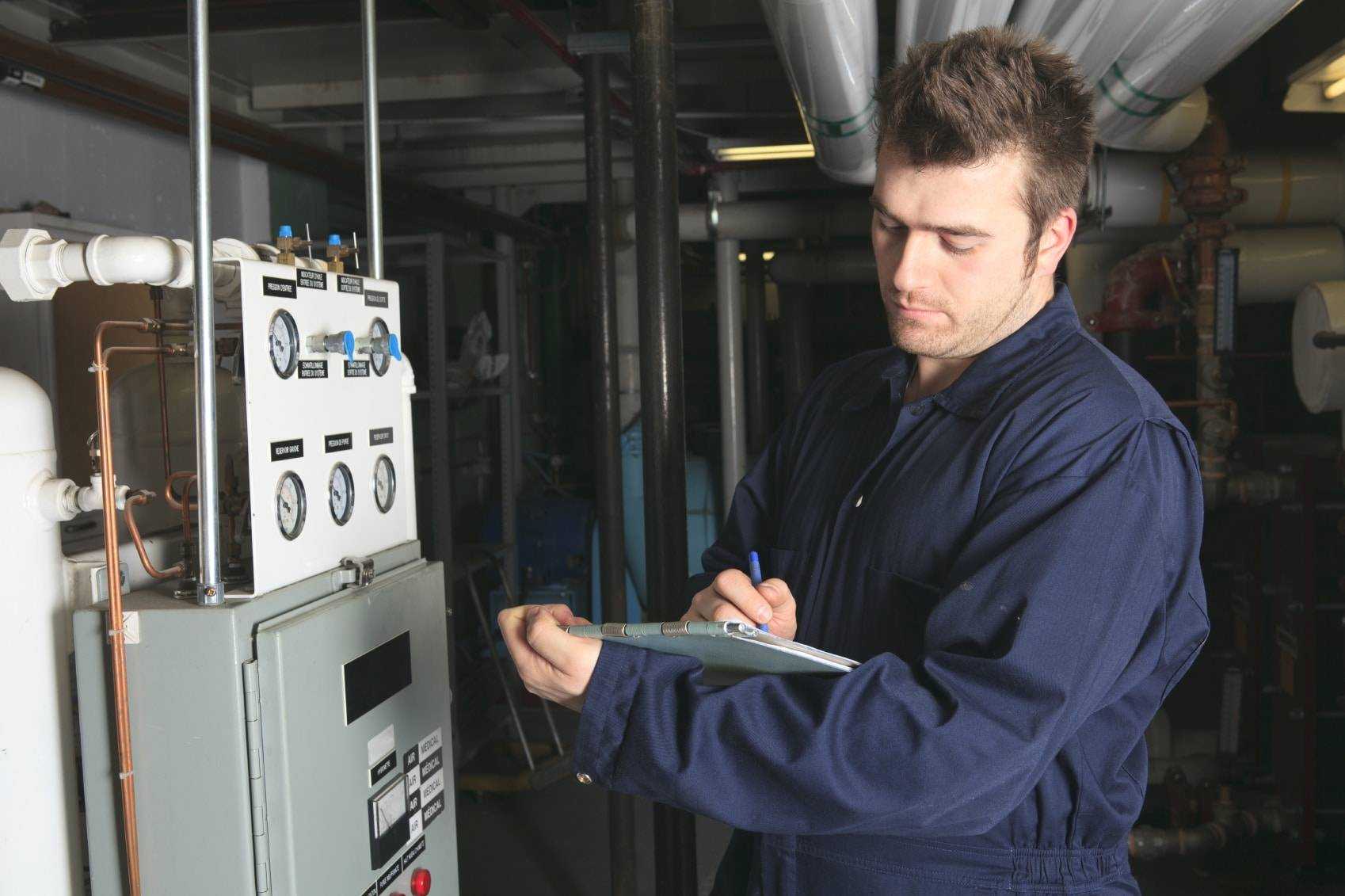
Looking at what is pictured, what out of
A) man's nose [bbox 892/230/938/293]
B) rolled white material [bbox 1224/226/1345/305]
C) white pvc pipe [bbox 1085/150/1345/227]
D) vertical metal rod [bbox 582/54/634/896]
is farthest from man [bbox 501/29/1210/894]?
rolled white material [bbox 1224/226/1345/305]

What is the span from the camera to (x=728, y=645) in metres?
0.99

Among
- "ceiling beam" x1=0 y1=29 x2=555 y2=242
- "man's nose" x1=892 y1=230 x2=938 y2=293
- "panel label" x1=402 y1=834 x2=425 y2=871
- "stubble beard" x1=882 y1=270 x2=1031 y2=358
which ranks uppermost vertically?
"ceiling beam" x1=0 y1=29 x2=555 y2=242

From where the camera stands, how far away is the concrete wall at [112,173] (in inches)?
125

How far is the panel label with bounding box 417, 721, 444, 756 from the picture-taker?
1655mm

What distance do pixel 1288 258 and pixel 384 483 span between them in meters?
3.26

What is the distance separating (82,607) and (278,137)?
2.62 m

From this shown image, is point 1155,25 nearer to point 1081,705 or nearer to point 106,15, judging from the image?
point 1081,705

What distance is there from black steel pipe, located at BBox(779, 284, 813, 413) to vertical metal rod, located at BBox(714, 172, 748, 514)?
122cm

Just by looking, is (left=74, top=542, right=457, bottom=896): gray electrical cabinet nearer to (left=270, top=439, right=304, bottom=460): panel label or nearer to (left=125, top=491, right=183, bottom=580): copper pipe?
(left=125, top=491, right=183, bottom=580): copper pipe

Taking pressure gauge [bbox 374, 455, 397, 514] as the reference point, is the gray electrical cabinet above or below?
below

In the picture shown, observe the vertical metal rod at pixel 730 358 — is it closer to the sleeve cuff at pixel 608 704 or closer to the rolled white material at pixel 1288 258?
the rolled white material at pixel 1288 258

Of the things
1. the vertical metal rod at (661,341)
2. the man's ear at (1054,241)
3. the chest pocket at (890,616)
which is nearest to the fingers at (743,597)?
the chest pocket at (890,616)

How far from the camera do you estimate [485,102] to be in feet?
14.8

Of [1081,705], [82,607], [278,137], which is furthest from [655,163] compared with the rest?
[278,137]
